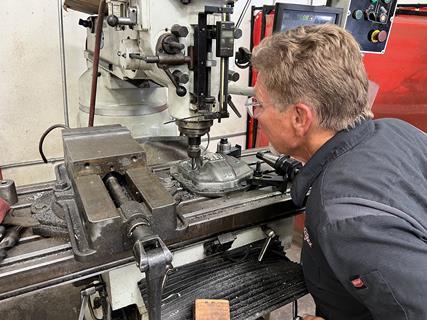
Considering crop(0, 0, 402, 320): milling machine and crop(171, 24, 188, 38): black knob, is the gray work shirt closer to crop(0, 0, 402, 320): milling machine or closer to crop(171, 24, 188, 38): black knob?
crop(0, 0, 402, 320): milling machine

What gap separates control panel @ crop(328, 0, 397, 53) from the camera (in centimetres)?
138

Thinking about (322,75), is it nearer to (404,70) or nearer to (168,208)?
(168,208)

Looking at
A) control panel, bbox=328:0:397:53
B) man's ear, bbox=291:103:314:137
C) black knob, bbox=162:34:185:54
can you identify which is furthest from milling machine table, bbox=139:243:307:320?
control panel, bbox=328:0:397:53

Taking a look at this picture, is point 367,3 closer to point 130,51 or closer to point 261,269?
point 130,51

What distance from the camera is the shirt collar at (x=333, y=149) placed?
0.80 meters

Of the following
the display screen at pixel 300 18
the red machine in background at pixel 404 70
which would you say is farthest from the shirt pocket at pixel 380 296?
the red machine in background at pixel 404 70

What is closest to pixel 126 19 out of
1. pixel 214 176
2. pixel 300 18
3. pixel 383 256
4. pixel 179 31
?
pixel 179 31

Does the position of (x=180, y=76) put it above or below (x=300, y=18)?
below

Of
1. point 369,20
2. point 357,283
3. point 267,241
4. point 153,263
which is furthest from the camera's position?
point 369,20

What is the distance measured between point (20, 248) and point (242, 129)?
2557mm

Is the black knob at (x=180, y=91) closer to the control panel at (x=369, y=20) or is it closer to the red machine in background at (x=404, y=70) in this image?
the control panel at (x=369, y=20)

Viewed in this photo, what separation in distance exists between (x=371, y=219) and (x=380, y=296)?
0.49 ft

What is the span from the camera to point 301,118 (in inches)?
32.9

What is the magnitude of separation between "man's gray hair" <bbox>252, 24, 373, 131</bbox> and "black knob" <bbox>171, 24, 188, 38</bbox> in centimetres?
22
